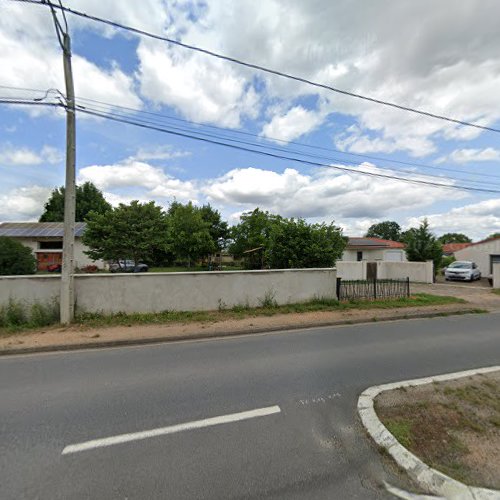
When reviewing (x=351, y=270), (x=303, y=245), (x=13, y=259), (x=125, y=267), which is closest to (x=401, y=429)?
(x=303, y=245)

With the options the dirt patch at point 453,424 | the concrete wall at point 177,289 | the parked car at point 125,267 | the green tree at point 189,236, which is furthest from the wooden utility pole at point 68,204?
the parked car at point 125,267

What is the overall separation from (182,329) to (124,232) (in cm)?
2254

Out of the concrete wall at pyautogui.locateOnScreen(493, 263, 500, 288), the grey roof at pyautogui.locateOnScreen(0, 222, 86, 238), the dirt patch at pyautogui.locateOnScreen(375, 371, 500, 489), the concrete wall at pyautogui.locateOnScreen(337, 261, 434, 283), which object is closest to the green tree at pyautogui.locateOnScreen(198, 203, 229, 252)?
the grey roof at pyautogui.locateOnScreen(0, 222, 86, 238)

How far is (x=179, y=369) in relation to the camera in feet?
16.4

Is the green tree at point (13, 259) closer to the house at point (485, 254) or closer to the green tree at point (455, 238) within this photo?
the house at point (485, 254)

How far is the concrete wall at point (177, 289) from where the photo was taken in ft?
26.6

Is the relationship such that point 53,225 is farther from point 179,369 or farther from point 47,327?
point 179,369

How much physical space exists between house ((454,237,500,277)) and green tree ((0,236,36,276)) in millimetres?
33619

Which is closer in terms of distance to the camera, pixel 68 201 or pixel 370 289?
pixel 68 201

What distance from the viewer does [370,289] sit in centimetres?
1223

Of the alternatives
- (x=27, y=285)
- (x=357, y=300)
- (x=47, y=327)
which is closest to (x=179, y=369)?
(x=47, y=327)

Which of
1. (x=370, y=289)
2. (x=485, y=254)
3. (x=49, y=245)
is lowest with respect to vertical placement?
(x=370, y=289)

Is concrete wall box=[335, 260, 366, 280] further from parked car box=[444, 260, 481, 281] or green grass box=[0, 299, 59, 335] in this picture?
green grass box=[0, 299, 59, 335]

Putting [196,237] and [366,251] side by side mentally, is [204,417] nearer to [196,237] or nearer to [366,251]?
[196,237]
